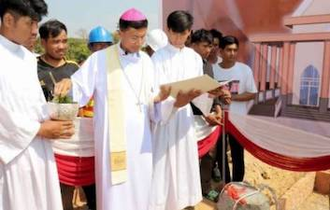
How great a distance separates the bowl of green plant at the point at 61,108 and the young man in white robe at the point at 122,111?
35 cm

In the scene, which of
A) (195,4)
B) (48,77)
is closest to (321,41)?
(195,4)

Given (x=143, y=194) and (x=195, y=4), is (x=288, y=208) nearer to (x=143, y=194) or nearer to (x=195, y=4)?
(x=143, y=194)

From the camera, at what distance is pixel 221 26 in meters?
4.37

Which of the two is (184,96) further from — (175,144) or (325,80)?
(325,80)

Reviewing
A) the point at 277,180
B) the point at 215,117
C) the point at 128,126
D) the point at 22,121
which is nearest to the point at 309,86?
the point at 215,117

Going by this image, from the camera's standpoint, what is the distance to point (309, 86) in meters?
3.73

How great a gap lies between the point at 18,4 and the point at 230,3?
2740 millimetres

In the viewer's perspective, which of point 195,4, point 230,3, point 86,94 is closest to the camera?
point 86,94

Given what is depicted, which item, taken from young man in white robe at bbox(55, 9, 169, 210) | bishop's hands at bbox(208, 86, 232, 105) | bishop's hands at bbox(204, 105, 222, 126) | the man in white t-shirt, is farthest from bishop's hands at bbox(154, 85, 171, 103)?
the man in white t-shirt

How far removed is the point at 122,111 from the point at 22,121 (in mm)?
747

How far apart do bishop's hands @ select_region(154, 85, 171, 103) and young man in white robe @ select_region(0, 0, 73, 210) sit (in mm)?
712

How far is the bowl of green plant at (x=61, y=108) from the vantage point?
2.09m

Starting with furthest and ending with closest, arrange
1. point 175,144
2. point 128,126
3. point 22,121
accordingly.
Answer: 1. point 175,144
2. point 128,126
3. point 22,121

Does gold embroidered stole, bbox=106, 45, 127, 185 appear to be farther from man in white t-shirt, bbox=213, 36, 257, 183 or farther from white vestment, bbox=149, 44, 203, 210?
man in white t-shirt, bbox=213, 36, 257, 183
